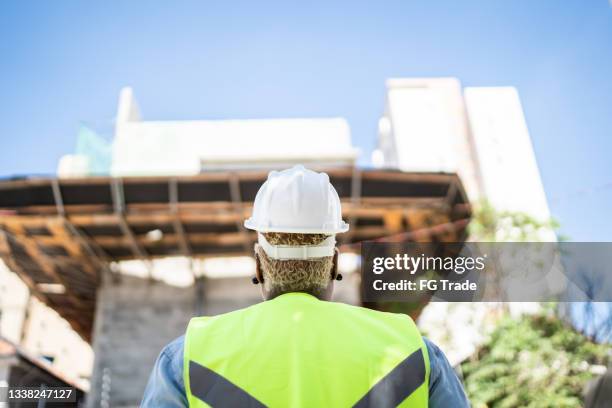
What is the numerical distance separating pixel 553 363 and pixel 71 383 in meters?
9.28

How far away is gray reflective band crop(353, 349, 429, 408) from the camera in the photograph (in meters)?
1.09

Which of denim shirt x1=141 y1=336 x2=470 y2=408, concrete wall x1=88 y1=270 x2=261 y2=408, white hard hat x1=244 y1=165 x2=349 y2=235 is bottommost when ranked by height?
concrete wall x1=88 y1=270 x2=261 y2=408

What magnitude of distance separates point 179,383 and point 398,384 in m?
0.46

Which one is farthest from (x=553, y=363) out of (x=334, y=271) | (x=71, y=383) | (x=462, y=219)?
(x=71, y=383)

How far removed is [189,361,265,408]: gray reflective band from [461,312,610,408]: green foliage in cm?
819

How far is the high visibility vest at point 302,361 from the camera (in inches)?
42.5

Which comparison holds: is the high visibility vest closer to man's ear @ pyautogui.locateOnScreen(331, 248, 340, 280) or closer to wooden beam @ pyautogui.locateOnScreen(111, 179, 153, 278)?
man's ear @ pyautogui.locateOnScreen(331, 248, 340, 280)

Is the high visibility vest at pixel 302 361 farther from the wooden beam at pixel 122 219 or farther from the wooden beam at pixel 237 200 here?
the wooden beam at pixel 122 219

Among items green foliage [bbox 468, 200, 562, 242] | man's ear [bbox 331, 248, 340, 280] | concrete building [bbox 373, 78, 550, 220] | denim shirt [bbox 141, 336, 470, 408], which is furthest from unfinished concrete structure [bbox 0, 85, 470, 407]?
concrete building [bbox 373, 78, 550, 220]

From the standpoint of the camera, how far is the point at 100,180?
1066 cm

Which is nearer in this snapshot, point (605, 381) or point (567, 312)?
point (605, 381)

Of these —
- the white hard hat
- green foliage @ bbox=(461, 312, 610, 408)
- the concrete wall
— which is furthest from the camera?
the concrete wall

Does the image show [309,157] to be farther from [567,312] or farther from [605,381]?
[605,381]

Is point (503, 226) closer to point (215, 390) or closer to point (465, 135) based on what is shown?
point (215, 390)
